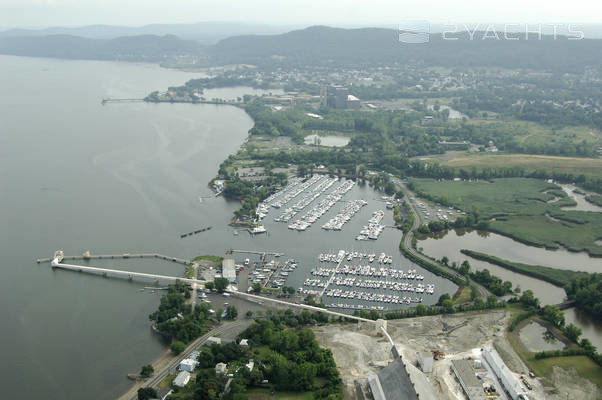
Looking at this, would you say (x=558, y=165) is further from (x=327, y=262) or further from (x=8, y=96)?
(x=8, y=96)

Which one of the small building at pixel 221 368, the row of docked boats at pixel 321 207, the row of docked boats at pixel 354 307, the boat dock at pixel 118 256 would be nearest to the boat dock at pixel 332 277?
the row of docked boats at pixel 354 307

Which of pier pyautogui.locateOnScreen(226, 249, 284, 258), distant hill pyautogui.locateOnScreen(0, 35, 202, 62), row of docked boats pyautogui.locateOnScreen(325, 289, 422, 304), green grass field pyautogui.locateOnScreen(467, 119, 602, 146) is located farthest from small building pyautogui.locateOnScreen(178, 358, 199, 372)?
distant hill pyautogui.locateOnScreen(0, 35, 202, 62)

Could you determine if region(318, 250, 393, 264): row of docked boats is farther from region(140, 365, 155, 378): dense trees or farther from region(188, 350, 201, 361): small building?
region(140, 365, 155, 378): dense trees

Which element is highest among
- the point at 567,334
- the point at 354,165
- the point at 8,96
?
the point at 8,96

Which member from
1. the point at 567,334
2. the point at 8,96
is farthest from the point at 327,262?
the point at 8,96

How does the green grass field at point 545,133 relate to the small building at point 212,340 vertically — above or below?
above

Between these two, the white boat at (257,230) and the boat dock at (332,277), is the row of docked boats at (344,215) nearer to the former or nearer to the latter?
the white boat at (257,230)
